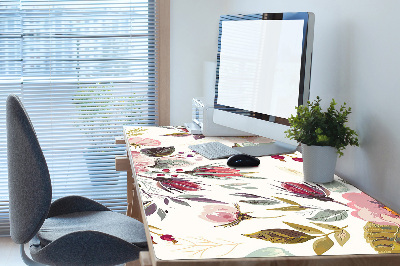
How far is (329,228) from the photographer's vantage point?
1.30 m

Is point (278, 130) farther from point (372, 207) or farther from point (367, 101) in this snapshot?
point (372, 207)

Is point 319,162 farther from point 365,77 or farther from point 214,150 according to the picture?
point 214,150

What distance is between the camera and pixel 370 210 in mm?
1456

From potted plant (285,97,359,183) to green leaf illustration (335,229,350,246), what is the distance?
16.3 inches

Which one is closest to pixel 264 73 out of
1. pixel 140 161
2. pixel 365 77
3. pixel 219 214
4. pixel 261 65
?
pixel 261 65

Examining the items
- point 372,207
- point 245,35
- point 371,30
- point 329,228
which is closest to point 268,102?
point 245,35

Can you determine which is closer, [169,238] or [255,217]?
[169,238]

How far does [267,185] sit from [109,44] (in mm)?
1963

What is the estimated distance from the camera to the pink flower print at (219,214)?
53.1 inches

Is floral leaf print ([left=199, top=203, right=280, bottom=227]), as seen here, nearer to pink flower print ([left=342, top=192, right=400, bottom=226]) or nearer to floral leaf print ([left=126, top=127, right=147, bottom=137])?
pink flower print ([left=342, top=192, right=400, bottom=226])

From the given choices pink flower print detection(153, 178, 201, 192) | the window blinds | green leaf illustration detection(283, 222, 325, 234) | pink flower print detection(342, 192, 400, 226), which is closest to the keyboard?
pink flower print detection(153, 178, 201, 192)

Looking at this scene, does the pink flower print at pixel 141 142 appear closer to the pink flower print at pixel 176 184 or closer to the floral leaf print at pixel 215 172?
the floral leaf print at pixel 215 172

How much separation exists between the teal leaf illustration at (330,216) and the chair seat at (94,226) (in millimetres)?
691

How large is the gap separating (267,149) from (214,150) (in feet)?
0.69
